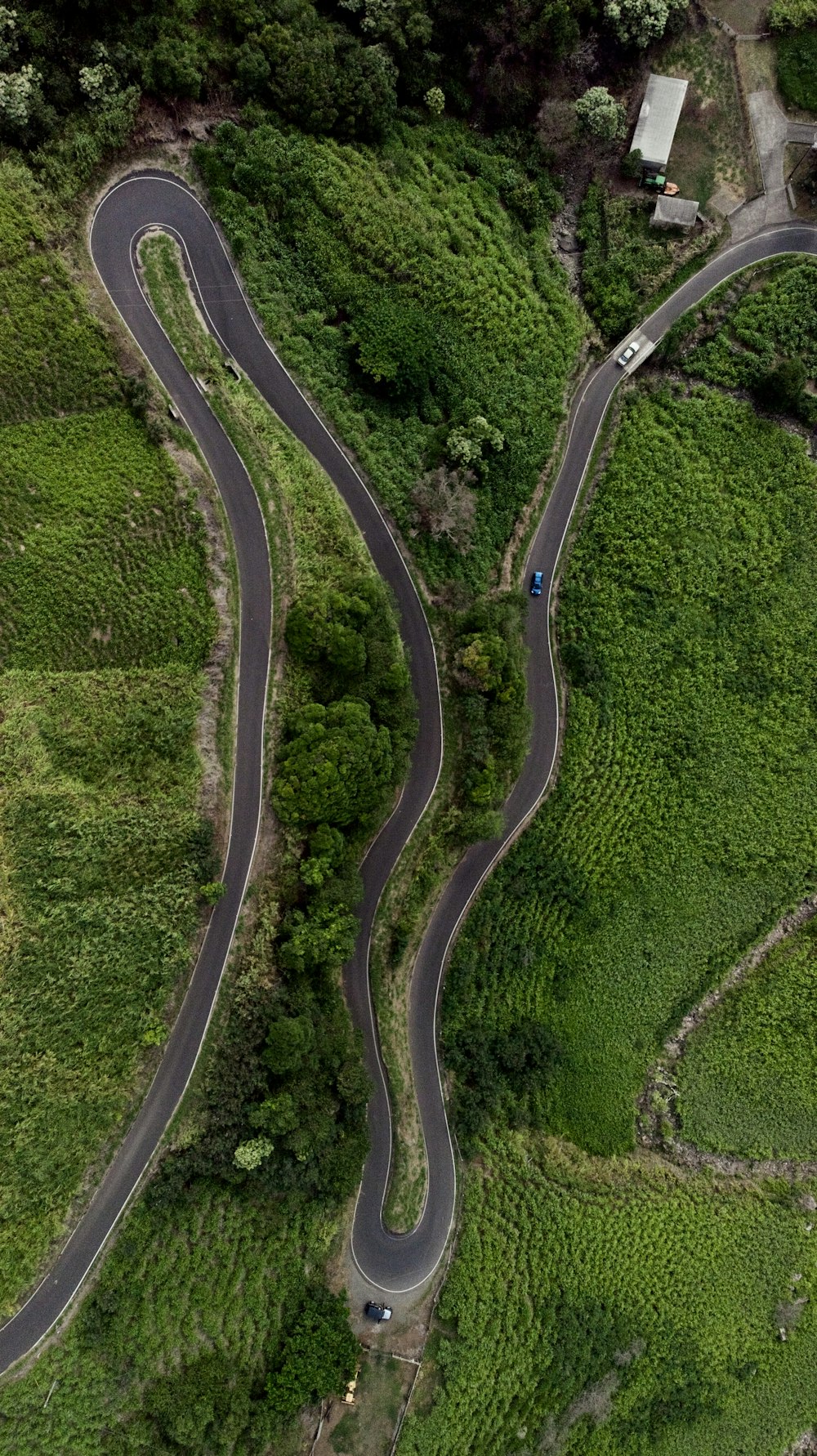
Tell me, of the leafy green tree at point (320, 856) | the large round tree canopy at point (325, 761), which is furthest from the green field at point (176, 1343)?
the large round tree canopy at point (325, 761)

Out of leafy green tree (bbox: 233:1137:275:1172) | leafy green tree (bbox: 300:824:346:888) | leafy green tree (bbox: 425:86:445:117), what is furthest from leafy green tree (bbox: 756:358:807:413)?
leafy green tree (bbox: 233:1137:275:1172)

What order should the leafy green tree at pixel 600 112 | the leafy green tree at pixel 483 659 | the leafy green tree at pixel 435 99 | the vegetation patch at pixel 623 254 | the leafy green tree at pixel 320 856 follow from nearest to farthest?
the leafy green tree at pixel 320 856, the leafy green tree at pixel 483 659, the leafy green tree at pixel 435 99, the leafy green tree at pixel 600 112, the vegetation patch at pixel 623 254

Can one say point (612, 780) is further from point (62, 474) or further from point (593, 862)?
point (62, 474)

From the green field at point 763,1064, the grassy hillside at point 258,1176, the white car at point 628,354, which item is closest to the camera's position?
the grassy hillside at point 258,1176

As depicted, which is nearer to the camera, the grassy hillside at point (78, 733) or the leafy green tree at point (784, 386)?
the grassy hillside at point (78, 733)

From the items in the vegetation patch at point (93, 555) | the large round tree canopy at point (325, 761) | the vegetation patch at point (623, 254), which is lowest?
the large round tree canopy at point (325, 761)

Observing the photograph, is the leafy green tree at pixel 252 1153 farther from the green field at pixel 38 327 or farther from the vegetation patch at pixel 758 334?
the vegetation patch at pixel 758 334

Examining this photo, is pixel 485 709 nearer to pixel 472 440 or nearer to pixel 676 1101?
pixel 472 440
